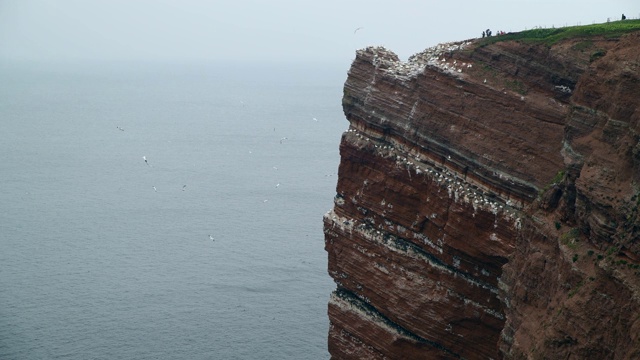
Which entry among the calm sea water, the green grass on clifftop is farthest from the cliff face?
the calm sea water

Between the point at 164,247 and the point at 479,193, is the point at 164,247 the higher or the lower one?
the lower one

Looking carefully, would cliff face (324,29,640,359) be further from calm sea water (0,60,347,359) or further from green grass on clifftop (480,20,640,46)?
calm sea water (0,60,347,359)

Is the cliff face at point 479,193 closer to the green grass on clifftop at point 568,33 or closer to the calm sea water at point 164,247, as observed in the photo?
the green grass on clifftop at point 568,33

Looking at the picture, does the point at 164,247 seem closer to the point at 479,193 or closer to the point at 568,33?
the point at 479,193

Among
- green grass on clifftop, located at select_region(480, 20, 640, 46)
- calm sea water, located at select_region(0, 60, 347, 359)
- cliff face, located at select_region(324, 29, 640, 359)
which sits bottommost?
calm sea water, located at select_region(0, 60, 347, 359)

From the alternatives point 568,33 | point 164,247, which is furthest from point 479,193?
point 164,247

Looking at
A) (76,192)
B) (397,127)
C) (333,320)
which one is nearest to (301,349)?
(333,320)
